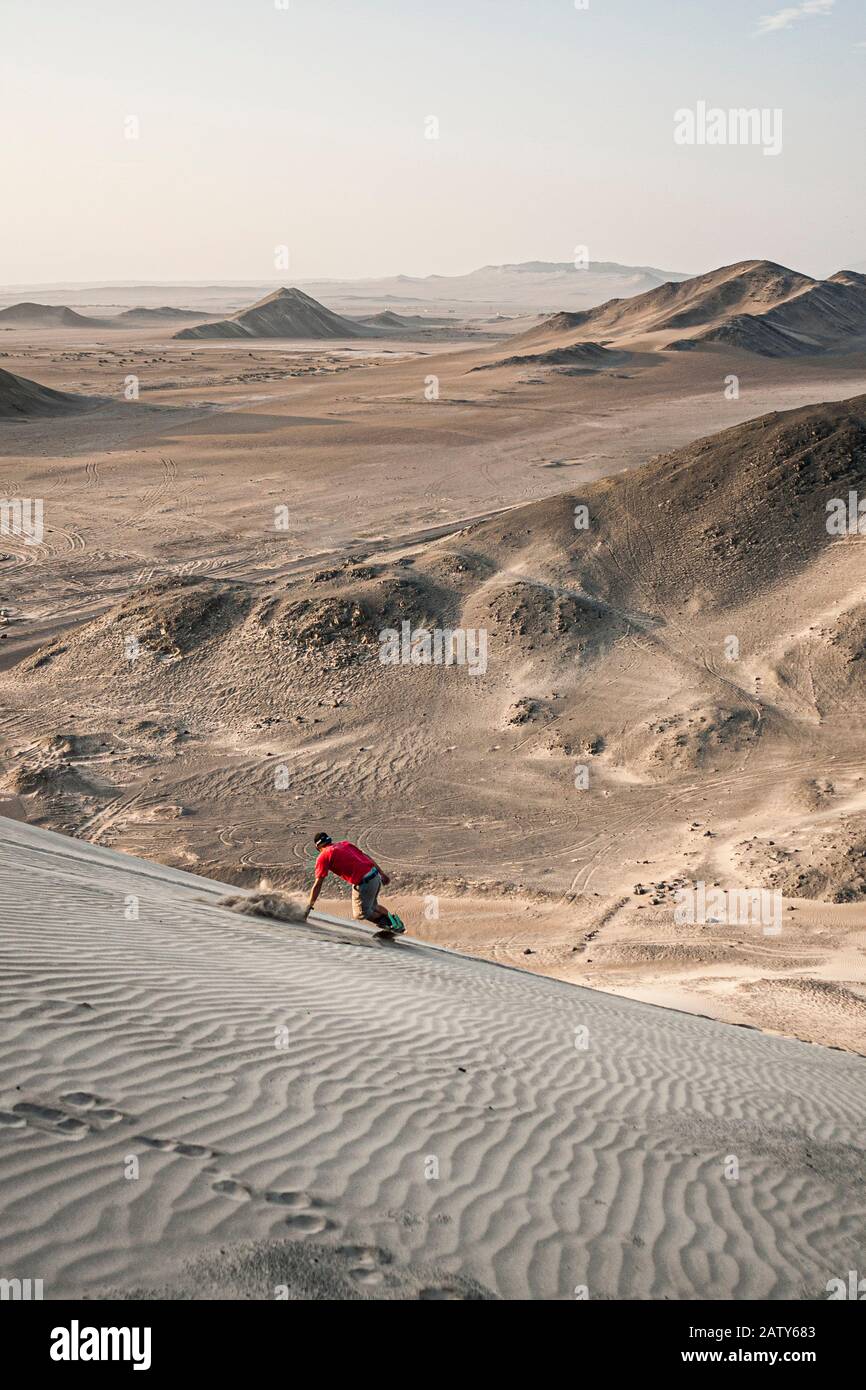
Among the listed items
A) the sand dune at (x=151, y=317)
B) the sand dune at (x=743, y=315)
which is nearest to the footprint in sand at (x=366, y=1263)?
the sand dune at (x=743, y=315)

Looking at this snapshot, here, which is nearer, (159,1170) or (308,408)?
(159,1170)

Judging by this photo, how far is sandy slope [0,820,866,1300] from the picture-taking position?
4.07 m

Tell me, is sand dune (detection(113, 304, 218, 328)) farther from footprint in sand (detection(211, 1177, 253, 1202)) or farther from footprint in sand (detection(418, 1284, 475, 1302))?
footprint in sand (detection(418, 1284, 475, 1302))

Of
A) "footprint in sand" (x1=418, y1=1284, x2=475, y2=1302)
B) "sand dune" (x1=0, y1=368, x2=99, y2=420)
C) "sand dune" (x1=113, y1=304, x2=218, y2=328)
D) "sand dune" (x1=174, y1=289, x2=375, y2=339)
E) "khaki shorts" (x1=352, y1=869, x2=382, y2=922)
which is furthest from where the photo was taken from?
"sand dune" (x1=113, y1=304, x2=218, y2=328)

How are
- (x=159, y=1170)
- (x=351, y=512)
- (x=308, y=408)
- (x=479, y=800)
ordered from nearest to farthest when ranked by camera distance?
(x=159, y=1170) → (x=479, y=800) → (x=351, y=512) → (x=308, y=408)

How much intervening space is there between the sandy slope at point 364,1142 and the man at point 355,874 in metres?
2.03

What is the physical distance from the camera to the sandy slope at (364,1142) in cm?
407

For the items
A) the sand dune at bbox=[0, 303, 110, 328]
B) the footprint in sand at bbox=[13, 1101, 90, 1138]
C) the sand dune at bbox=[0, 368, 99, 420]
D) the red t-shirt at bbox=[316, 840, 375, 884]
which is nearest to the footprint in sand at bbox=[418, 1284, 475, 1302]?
the footprint in sand at bbox=[13, 1101, 90, 1138]

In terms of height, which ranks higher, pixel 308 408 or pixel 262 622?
pixel 308 408

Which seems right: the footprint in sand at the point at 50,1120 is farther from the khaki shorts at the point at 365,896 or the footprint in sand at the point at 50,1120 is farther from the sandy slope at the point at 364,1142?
the khaki shorts at the point at 365,896

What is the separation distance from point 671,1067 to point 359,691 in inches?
521

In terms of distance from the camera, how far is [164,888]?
1076cm
